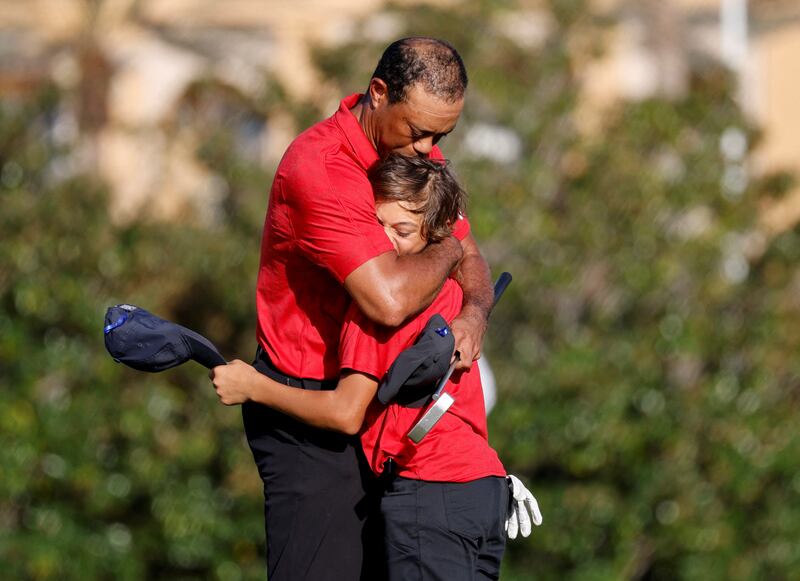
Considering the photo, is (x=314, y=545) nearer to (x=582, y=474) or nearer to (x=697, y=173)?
(x=582, y=474)

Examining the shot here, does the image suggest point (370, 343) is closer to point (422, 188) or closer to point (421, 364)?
point (421, 364)

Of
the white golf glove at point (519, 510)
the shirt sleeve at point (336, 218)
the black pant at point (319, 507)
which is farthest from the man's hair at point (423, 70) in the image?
the white golf glove at point (519, 510)

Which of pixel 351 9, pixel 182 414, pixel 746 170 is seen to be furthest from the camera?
pixel 351 9

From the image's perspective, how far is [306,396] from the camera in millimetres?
3891

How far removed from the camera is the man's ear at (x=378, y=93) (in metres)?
3.90

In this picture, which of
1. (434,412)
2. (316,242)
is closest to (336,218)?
(316,242)

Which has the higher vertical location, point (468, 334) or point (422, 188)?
point (422, 188)

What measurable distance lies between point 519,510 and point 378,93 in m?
1.20

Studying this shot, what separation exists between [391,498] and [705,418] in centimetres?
630

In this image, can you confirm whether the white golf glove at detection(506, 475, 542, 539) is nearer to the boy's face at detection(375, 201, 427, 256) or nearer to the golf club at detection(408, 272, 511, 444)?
the golf club at detection(408, 272, 511, 444)

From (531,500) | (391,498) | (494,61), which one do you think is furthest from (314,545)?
(494,61)

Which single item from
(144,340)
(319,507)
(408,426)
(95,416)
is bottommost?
(95,416)

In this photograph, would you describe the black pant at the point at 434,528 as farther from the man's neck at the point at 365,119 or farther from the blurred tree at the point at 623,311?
the blurred tree at the point at 623,311

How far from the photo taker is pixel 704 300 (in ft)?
34.0
